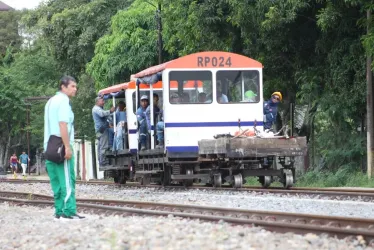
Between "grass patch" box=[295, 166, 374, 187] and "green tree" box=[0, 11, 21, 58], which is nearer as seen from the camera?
"grass patch" box=[295, 166, 374, 187]

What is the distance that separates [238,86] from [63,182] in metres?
9.53

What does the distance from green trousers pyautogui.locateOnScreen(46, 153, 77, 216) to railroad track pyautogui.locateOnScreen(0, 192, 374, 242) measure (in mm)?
1487

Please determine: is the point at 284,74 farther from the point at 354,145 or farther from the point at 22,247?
the point at 22,247

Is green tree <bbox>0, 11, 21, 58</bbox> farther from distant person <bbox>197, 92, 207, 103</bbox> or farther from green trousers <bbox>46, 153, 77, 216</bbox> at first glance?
green trousers <bbox>46, 153, 77, 216</bbox>

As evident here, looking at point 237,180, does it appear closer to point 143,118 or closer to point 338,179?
point 143,118

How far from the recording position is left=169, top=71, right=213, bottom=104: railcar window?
20.6 m

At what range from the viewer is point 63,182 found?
1202cm

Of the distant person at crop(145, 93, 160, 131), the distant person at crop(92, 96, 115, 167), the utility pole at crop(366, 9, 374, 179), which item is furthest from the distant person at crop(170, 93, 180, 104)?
the utility pole at crop(366, 9, 374, 179)

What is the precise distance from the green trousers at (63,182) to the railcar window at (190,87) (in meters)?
8.65

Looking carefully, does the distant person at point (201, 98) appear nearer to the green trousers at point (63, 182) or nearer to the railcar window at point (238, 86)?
the railcar window at point (238, 86)

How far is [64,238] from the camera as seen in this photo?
388 inches

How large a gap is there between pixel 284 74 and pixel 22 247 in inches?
836

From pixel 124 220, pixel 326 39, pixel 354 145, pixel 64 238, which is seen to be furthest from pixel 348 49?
pixel 64 238

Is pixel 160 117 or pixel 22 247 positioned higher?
pixel 160 117
